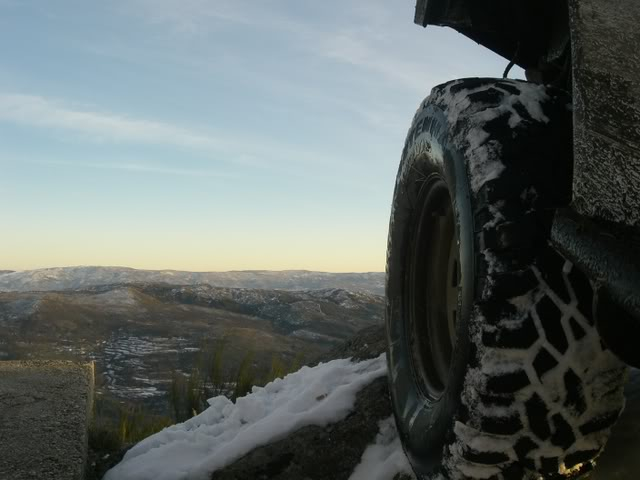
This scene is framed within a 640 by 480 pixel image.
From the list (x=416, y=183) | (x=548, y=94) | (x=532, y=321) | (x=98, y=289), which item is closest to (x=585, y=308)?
(x=532, y=321)

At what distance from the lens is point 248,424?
313 centimetres

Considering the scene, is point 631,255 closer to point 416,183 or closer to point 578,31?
point 578,31

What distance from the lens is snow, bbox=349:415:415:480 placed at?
2350mm

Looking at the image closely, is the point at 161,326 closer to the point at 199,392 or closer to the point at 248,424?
the point at 199,392

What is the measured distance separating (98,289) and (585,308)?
105 feet

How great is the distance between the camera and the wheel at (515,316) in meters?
1.46

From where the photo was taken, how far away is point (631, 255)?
1098mm

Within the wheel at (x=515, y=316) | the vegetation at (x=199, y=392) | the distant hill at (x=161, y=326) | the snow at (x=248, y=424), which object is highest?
the wheel at (x=515, y=316)

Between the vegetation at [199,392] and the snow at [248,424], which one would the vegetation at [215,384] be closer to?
the vegetation at [199,392]

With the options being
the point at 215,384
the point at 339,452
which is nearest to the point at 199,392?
the point at 215,384

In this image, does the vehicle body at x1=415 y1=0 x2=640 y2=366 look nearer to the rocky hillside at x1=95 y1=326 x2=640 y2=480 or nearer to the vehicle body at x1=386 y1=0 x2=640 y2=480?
the vehicle body at x1=386 y1=0 x2=640 y2=480

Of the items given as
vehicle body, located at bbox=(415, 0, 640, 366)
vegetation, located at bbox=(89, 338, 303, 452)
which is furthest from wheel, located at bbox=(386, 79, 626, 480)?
vegetation, located at bbox=(89, 338, 303, 452)

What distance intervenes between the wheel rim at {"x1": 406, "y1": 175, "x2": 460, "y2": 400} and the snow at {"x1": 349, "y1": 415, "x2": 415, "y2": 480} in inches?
14.8

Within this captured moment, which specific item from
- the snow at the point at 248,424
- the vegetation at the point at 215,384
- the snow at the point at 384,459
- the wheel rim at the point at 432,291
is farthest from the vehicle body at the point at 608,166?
the vegetation at the point at 215,384
